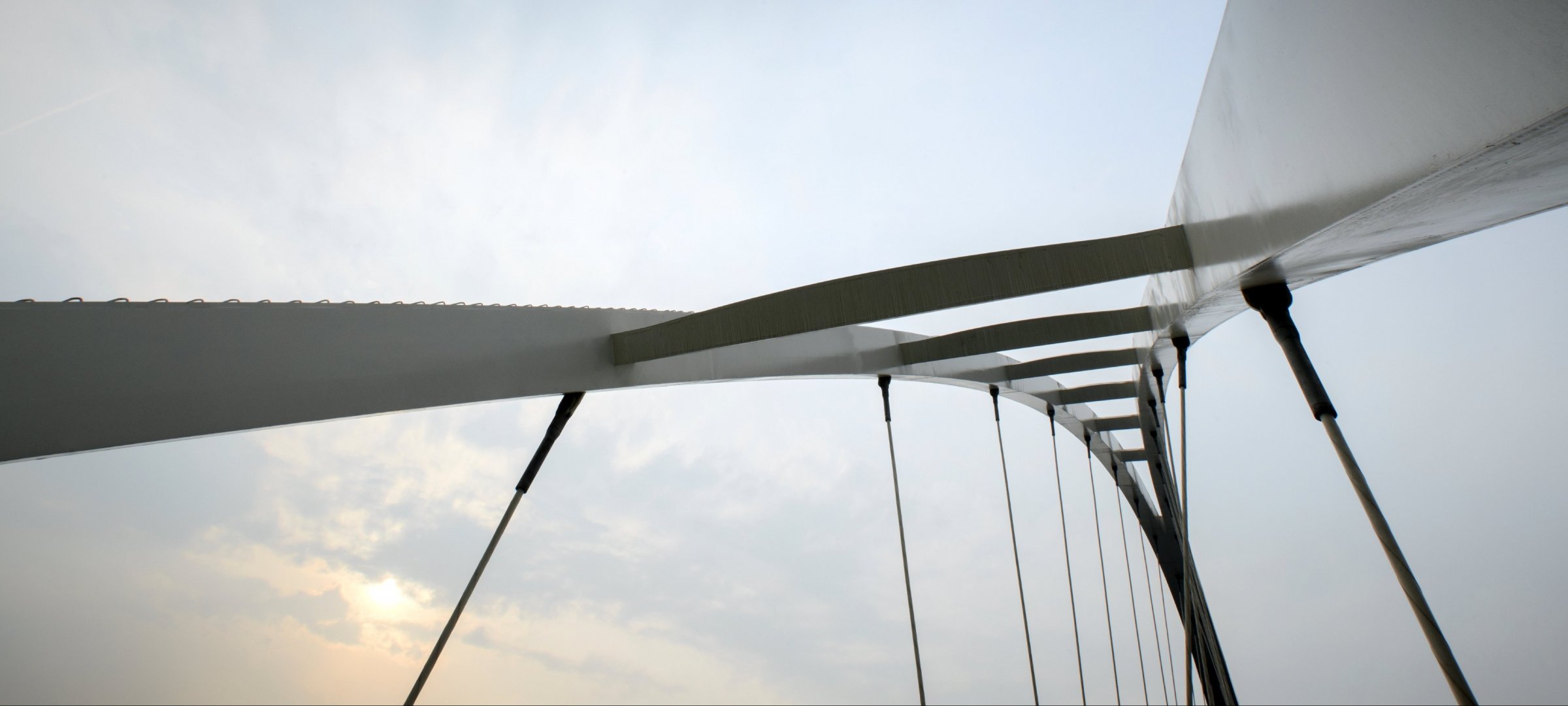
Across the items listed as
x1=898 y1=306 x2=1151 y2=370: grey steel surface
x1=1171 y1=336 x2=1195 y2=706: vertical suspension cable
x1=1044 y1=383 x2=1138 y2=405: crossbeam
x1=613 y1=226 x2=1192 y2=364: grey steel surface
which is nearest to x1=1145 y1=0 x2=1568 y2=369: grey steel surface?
x1=613 y1=226 x2=1192 y2=364: grey steel surface

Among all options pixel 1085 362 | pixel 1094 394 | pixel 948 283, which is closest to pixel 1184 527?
pixel 948 283

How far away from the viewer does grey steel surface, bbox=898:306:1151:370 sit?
6852mm

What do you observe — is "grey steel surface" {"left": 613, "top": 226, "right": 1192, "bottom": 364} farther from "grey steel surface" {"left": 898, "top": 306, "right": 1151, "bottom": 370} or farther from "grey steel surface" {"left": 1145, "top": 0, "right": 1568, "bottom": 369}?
"grey steel surface" {"left": 898, "top": 306, "right": 1151, "bottom": 370}

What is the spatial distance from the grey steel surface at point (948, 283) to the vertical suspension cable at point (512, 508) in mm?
1070

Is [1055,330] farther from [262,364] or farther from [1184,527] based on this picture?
[262,364]

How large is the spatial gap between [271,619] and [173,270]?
7.28 meters

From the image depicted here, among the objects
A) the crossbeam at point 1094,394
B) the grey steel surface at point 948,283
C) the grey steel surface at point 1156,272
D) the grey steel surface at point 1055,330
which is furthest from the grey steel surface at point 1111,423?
the grey steel surface at point 948,283

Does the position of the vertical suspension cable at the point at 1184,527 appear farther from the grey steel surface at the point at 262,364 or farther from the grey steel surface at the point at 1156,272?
the grey steel surface at the point at 262,364

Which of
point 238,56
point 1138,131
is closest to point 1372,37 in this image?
point 238,56

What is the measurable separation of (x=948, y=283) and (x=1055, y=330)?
2966 millimetres

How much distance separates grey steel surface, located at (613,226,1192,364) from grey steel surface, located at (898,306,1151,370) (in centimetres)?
245

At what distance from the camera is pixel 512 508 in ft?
15.7

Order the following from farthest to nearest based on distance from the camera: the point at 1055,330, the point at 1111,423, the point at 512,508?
1. the point at 1111,423
2. the point at 1055,330
3. the point at 512,508

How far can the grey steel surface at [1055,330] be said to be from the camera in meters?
6.85
